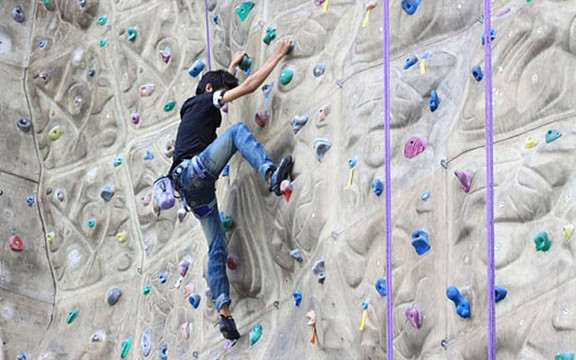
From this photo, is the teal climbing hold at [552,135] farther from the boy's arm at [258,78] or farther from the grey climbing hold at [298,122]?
the boy's arm at [258,78]

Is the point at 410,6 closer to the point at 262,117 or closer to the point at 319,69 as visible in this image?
the point at 319,69

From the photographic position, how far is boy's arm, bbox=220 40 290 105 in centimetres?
561

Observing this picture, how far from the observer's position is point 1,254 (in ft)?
24.4

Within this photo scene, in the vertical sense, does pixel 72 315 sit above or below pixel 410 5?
below

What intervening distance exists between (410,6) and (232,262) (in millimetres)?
1481

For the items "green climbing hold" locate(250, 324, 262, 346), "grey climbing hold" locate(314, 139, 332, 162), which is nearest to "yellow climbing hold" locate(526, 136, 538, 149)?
"grey climbing hold" locate(314, 139, 332, 162)

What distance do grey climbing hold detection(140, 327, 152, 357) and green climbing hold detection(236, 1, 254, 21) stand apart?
63.7 inches

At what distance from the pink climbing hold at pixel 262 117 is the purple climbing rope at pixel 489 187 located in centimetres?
135

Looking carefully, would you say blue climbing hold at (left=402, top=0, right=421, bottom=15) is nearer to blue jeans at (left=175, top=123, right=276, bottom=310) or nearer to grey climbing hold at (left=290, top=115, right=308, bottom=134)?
grey climbing hold at (left=290, top=115, right=308, bottom=134)

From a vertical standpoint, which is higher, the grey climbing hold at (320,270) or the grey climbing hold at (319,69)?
the grey climbing hold at (319,69)

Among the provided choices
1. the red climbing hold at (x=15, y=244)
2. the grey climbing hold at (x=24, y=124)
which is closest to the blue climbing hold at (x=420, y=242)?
the red climbing hold at (x=15, y=244)

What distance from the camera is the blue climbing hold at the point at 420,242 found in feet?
16.1

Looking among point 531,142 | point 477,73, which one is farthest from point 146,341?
point 531,142

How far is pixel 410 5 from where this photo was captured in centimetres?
529
